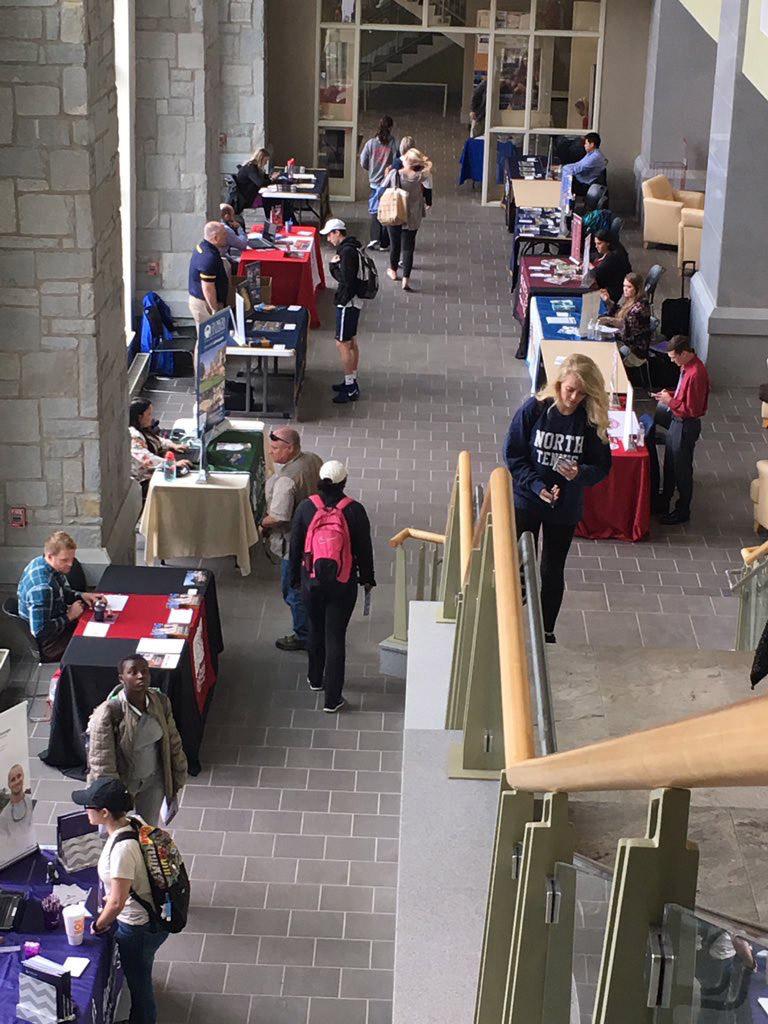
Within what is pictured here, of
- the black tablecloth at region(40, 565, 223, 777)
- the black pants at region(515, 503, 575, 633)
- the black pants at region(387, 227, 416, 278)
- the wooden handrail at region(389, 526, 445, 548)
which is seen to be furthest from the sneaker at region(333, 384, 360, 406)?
the black pants at region(515, 503, 575, 633)

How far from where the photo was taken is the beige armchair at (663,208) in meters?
18.6

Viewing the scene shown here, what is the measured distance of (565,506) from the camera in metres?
7.11

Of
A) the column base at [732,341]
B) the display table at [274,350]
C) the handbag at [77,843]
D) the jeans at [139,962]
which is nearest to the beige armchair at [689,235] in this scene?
the column base at [732,341]

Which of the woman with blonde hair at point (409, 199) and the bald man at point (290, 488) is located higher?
the woman with blonde hair at point (409, 199)

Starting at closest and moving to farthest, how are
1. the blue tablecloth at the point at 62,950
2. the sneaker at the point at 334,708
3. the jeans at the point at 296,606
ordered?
the blue tablecloth at the point at 62,950, the sneaker at the point at 334,708, the jeans at the point at 296,606

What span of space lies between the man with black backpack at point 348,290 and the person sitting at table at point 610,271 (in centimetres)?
219

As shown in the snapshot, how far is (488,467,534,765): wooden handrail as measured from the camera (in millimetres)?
2514

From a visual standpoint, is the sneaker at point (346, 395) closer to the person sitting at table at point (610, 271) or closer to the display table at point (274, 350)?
the display table at point (274, 350)

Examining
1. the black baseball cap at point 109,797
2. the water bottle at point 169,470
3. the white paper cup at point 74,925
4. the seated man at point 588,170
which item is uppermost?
the seated man at point 588,170

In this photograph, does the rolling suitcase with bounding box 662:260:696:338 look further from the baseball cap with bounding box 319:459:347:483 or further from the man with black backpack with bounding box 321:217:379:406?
the baseball cap with bounding box 319:459:347:483

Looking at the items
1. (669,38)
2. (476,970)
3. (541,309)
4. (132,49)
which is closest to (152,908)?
(476,970)

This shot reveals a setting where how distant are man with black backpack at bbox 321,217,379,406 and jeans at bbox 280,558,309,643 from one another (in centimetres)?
414

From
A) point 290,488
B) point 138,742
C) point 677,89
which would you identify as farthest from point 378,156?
point 138,742

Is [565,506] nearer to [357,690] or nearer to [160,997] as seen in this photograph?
[357,690]
